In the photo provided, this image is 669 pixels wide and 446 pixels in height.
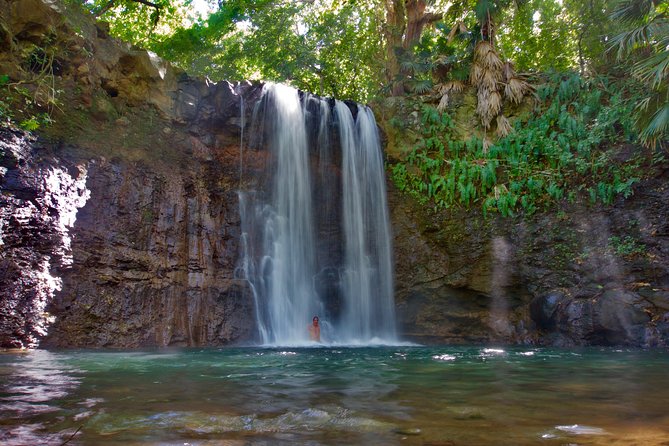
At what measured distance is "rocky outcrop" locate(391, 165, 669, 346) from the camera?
11.8 m

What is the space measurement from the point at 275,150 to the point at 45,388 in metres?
11.5

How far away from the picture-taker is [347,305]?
15.0 meters

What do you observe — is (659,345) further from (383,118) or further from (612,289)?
(383,118)

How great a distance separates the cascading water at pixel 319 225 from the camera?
47.0ft

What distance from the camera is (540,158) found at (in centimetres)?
1535

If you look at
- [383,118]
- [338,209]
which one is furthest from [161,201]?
[383,118]

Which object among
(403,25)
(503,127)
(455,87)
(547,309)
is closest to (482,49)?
(455,87)

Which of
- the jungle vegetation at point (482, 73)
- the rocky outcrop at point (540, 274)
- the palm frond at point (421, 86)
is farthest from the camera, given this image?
the palm frond at point (421, 86)

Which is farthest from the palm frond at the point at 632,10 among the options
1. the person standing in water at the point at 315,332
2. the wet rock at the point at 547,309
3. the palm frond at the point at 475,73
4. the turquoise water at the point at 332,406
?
the person standing in water at the point at 315,332

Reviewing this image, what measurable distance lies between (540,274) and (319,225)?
6.76 metres

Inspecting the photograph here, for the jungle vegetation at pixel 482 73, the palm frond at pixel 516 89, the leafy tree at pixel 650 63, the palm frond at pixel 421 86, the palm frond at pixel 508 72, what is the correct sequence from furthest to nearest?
1. the palm frond at pixel 421 86
2. the palm frond at pixel 508 72
3. the palm frond at pixel 516 89
4. the jungle vegetation at pixel 482 73
5. the leafy tree at pixel 650 63

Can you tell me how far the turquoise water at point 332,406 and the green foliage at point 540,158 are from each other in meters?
9.08

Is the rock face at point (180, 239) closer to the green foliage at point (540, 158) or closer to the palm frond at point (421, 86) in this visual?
the green foliage at point (540, 158)

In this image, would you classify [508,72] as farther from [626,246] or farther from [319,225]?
[319,225]
